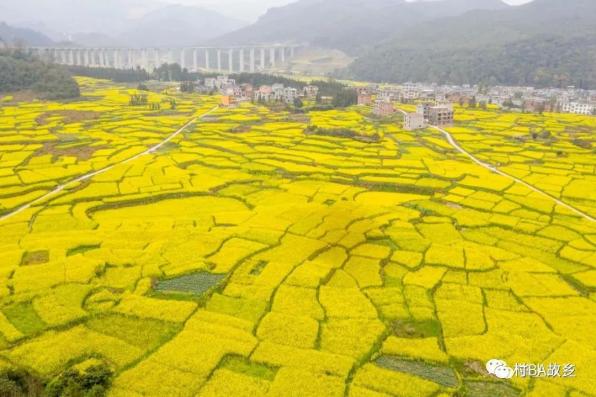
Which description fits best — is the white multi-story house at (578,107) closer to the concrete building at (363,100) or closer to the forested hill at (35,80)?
the concrete building at (363,100)

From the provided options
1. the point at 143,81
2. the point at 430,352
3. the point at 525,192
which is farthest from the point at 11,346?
the point at 143,81

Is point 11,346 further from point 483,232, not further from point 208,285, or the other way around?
point 483,232

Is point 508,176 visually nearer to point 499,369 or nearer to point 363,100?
point 499,369

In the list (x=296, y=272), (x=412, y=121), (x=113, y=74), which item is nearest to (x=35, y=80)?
(x=113, y=74)

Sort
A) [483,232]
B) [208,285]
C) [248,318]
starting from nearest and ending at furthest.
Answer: [248,318], [208,285], [483,232]

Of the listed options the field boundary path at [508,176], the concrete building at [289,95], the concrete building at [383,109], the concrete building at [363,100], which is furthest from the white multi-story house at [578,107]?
the concrete building at [289,95]
